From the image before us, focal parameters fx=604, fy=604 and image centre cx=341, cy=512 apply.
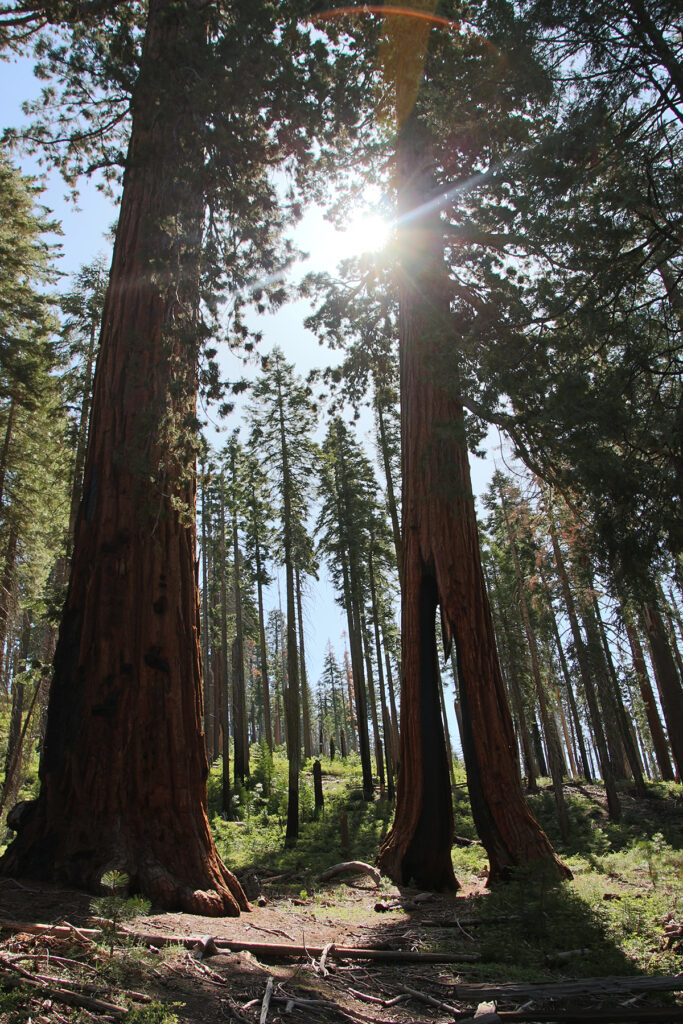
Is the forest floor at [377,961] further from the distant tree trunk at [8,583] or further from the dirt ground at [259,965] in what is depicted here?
the distant tree trunk at [8,583]

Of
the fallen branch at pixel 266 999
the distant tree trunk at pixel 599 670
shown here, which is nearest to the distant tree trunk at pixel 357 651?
the distant tree trunk at pixel 599 670

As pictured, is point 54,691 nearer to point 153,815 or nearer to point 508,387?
point 153,815

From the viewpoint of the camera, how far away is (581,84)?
18.1ft

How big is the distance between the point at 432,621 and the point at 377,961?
5.54 meters

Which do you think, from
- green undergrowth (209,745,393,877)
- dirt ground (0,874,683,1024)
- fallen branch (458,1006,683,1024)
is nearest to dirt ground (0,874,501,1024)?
dirt ground (0,874,683,1024)

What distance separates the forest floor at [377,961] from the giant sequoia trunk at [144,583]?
1.67 feet

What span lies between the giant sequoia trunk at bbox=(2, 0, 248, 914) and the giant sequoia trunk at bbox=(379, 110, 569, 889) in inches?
121

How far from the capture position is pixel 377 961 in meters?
4.17

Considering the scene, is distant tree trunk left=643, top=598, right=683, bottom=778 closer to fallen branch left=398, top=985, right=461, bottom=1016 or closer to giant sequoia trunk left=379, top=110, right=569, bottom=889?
giant sequoia trunk left=379, top=110, right=569, bottom=889

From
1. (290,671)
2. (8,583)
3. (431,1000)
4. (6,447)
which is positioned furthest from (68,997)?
(290,671)

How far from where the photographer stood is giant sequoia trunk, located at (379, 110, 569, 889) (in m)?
8.07

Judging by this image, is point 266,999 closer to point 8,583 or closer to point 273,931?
point 273,931

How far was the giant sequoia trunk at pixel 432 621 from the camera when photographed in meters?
8.07

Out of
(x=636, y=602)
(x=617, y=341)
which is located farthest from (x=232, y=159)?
(x=636, y=602)
